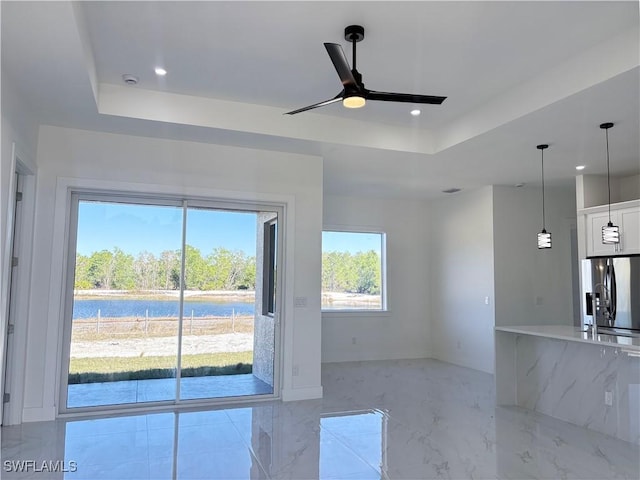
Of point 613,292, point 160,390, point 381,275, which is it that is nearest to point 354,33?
point 160,390

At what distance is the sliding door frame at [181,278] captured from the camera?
14.5 feet

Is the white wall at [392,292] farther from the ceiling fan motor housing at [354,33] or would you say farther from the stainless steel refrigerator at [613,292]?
the ceiling fan motor housing at [354,33]

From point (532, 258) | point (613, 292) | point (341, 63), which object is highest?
point (341, 63)

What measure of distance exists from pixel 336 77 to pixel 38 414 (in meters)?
3.95

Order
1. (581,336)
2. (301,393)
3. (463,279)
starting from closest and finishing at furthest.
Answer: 1. (581,336)
2. (301,393)
3. (463,279)

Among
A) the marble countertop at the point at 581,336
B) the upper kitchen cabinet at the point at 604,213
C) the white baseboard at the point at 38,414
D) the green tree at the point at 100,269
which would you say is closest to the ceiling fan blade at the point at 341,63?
the marble countertop at the point at 581,336

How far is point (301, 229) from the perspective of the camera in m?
5.27

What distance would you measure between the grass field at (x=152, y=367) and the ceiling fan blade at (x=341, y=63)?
10.5ft

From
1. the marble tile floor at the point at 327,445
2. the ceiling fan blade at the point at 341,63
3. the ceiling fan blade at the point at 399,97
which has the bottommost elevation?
the marble tile floor at the point at 327,445

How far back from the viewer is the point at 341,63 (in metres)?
2.84

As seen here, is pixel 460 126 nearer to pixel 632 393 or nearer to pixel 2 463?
pixel 632 393

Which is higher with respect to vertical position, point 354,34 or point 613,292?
point 354,34

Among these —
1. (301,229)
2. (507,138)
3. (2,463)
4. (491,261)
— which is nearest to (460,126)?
(507,138)

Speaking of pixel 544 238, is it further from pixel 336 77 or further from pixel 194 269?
pixel 194 269
